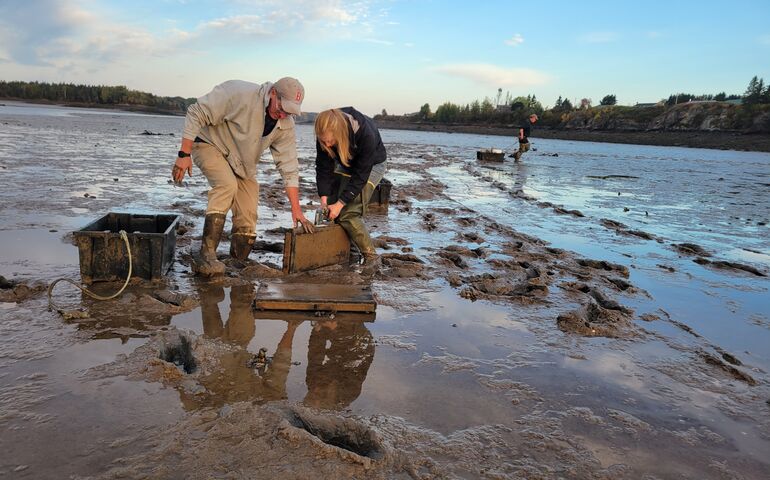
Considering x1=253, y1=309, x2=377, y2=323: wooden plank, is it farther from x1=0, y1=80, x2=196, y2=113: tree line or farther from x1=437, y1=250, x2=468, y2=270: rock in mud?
x1=0, y1=80, x2=196, y2=113: tree line

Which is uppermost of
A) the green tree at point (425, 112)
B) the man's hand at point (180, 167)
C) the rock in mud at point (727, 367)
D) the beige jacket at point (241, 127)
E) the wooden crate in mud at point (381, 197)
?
the green tree at point (425, 112)

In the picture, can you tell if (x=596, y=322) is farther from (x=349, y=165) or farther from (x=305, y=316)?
(x=349, y=165)

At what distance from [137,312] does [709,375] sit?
4.23 m

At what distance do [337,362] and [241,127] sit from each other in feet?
8.53

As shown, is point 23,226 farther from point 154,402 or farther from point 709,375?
point 709,375

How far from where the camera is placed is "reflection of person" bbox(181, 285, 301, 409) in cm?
285

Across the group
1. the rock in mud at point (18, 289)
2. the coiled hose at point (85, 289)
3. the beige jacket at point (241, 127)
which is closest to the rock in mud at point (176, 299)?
the coiled hose at point (85, 289)

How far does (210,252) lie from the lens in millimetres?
5113

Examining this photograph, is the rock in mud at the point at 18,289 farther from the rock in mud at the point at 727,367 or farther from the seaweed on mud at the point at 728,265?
the seaweed on mud at the point at 728,265

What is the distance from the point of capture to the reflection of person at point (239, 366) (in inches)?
112

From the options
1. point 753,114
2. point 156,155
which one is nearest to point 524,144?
point 156,155

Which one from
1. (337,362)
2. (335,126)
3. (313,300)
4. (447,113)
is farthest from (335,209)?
(447,113)

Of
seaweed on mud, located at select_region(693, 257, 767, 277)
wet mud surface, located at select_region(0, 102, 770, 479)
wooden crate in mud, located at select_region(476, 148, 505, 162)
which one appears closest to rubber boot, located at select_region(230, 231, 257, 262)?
wet mud surface, located at select_region(0, 102, 770, 479)

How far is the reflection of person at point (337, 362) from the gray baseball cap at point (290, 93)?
197 centimetres
